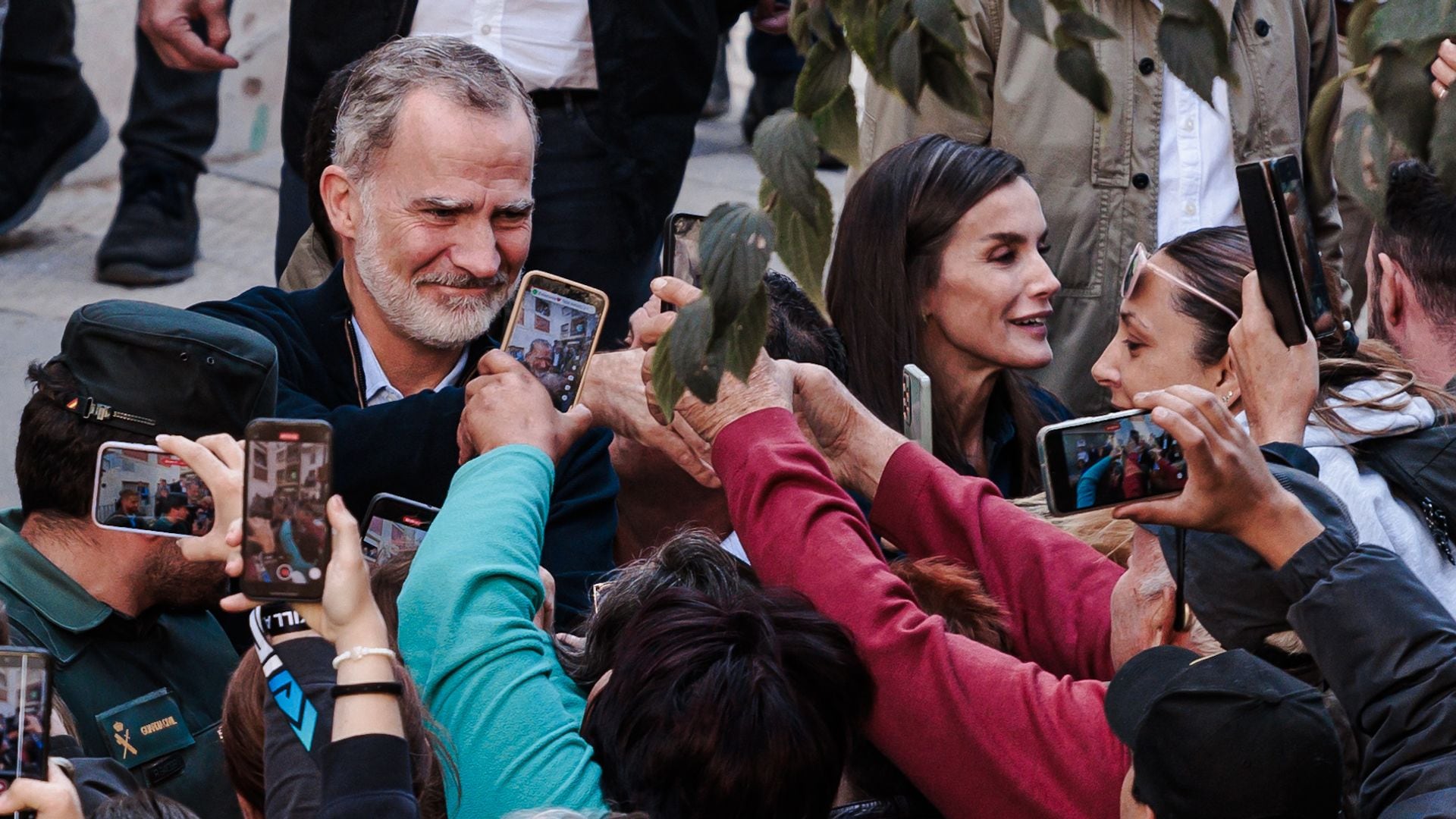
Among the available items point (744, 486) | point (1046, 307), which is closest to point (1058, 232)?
point (1046, 307)

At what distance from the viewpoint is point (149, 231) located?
5.49 metres

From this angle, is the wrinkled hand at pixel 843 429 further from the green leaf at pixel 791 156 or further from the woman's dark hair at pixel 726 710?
the green leaf at pixel 791 156

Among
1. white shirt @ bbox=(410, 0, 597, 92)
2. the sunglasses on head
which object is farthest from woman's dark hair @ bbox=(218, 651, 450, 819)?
white shirt @ bbox=(410, 0, 597, 92)

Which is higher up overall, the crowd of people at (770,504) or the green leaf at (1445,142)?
the green leaf at (1445,142)

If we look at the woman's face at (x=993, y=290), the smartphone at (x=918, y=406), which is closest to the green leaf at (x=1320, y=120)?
the smartphone at (x=918, y=406)

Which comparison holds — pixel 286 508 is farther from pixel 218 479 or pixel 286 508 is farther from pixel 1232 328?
pixel 1232 328

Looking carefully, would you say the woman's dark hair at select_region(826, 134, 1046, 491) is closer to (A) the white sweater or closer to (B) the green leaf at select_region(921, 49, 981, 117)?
(A) the white sweater

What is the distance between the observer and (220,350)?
272 centimetres

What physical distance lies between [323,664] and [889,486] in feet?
3.73

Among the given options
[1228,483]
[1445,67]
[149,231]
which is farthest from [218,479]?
[149,231]

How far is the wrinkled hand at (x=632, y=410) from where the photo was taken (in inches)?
119

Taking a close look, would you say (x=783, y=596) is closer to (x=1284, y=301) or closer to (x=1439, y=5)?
(x=1284, y=301)

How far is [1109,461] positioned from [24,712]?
1.37m

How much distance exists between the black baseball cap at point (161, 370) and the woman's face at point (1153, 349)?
159 centimetres
